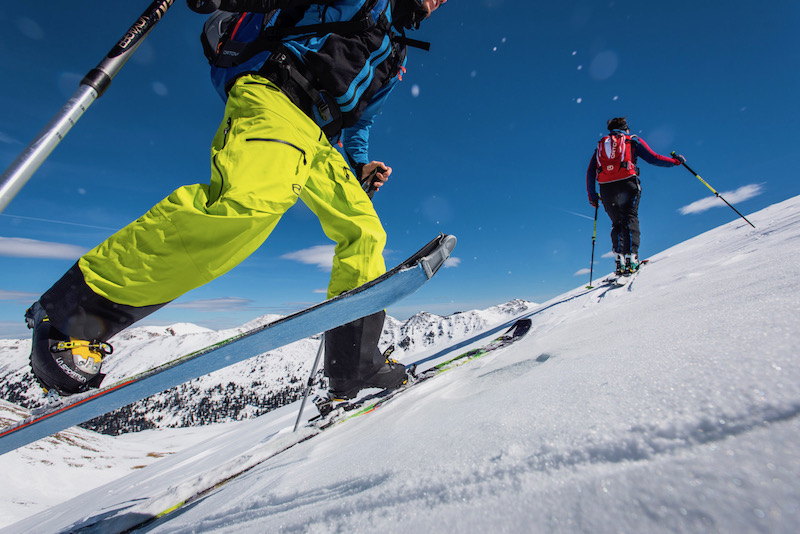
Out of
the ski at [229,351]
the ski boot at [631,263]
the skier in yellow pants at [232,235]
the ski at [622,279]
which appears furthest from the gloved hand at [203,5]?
the ski boot at [631,263]

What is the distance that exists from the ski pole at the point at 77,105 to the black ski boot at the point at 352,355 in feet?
5.50

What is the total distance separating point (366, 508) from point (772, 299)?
51.5 inches

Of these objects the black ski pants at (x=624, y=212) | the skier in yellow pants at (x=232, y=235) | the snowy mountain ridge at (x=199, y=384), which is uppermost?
the black ski pants at (x=624, y=212)

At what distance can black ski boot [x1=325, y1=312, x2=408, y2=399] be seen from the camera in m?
2.05

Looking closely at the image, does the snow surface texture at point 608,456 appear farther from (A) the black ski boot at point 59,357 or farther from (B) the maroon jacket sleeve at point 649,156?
(B) the maroon jacket sleeve at point 649,156

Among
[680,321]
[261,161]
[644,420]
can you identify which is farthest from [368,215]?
[644,420]

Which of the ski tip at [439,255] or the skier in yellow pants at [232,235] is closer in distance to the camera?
the skier in yellow pants at [232,235]

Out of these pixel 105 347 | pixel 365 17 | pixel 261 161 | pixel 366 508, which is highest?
pixel 365 17

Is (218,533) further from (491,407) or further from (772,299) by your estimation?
(772,299)

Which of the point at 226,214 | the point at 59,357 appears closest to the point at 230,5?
the point at 226,214

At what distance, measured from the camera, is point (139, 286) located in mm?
1328

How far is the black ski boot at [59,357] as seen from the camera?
51.9 inches

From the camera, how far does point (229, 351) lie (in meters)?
1.51

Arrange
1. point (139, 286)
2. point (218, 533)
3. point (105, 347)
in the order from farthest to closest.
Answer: point (105, 347)
point (139, 286)
point (218, 533)
